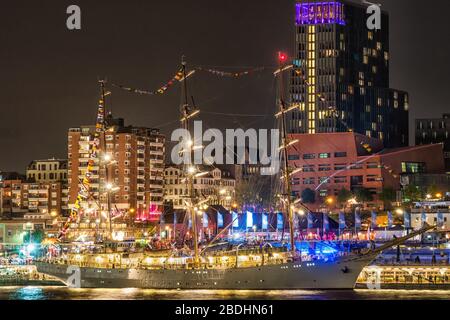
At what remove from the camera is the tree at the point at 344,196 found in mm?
170250

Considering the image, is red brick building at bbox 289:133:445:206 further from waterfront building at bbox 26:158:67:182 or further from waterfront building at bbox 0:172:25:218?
waterfront building at bbox 0:172:25:218

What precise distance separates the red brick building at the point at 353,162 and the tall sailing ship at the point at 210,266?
89.6 meters

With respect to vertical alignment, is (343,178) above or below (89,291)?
above

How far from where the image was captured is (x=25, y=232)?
15362 centimetres

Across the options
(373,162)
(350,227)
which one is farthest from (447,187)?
(350,227)

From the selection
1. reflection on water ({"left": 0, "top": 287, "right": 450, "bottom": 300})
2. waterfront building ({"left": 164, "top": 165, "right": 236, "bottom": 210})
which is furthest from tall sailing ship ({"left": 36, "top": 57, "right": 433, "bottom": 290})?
waterfront building ({"left": 164, "top": 165, "right": 236, "bottom": 210})

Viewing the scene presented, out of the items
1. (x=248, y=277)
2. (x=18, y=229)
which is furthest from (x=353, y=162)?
(x=248, y=277)

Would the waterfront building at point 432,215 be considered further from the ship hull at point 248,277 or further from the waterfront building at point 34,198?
the waterfront building at point 34,198

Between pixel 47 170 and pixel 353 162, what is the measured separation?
62.6 m

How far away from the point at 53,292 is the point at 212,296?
51.6 ft

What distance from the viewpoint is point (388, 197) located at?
16538 centimetres
